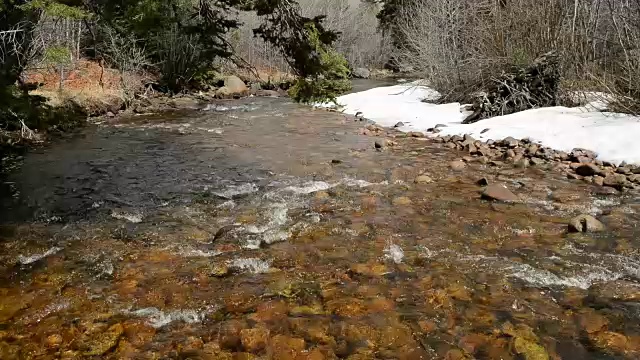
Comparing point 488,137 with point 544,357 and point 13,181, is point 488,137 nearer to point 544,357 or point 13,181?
point 544,357

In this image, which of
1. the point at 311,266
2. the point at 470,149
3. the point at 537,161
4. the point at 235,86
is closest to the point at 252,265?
the point at 311,266

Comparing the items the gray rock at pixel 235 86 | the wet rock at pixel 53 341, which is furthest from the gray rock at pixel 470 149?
the gray rock at pixel 235 86

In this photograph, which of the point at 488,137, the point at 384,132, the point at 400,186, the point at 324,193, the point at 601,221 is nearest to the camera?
the point at 601,221

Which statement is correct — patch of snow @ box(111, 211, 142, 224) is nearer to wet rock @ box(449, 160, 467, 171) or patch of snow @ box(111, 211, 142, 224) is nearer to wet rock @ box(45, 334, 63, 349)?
wet rock @ box(45, 334, 63, 349)

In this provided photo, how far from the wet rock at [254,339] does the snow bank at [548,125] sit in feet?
24.8

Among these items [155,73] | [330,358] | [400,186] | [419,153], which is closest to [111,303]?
[330,358]

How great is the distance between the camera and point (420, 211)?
6.27m

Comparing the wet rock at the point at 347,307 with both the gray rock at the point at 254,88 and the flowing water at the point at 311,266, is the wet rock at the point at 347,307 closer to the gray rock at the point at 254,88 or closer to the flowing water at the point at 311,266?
the flowing water at the point at 311,266

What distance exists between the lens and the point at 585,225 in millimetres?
5465

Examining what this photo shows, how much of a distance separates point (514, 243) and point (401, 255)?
1.36 meters

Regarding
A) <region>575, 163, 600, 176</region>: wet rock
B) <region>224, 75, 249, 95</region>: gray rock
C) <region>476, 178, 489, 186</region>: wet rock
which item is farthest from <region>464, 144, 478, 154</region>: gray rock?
<region>224, 75, 249, 95</region>: gray rock

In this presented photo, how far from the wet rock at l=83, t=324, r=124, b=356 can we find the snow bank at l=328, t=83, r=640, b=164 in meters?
8.45

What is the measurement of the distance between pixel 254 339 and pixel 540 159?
7.60m

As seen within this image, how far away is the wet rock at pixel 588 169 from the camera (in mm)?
7746
